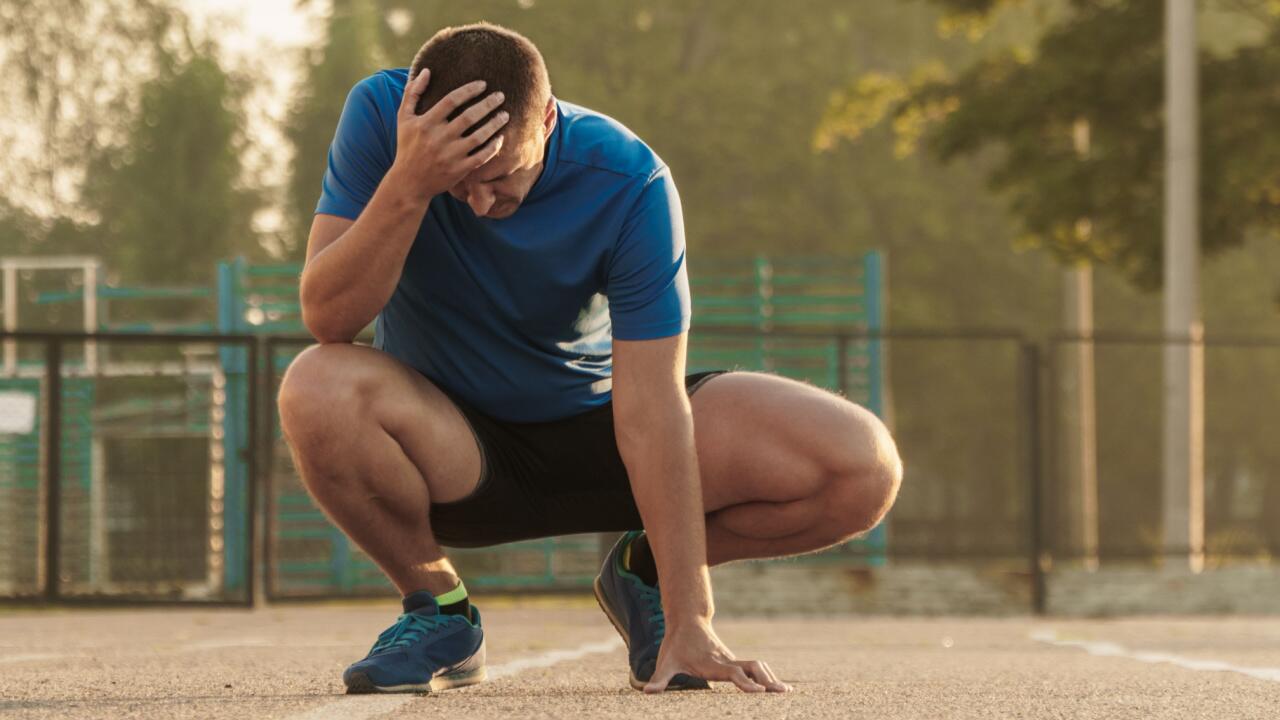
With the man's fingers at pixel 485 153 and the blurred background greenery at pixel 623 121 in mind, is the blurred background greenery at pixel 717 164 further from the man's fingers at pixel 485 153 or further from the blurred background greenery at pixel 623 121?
the man's fingers at pixel 485 153

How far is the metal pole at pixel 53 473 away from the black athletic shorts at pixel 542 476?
271 inches

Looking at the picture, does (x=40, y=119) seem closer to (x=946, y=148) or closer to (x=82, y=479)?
(x=82, y=479)

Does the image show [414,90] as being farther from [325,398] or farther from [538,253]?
[325,398]

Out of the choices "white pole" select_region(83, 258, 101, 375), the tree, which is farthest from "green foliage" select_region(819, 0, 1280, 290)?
the tree

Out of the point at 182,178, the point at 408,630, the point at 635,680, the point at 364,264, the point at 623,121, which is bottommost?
the point at 635,680

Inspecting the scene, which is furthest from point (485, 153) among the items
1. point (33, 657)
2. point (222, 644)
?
point (222, 644)

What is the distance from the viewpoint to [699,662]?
3857 millimetres

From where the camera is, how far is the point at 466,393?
14.0ft

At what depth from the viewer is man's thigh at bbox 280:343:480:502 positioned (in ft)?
13.3

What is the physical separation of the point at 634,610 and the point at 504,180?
1027mm

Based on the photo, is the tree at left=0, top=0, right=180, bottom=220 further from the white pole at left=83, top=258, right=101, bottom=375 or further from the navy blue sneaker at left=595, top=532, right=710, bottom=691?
the navy blue sneaker at left=595, top=532, right=710, bottom=691

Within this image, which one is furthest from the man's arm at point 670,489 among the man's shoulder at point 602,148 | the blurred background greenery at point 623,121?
the blurred background greenery at point 623,121

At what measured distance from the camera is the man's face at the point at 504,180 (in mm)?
3703

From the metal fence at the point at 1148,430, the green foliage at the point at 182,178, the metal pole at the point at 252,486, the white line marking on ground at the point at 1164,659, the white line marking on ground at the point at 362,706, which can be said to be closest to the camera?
the white line marking on ground at the point at 362,706
